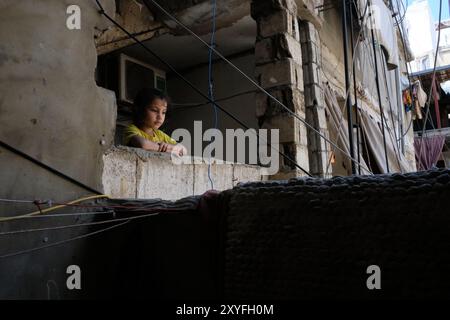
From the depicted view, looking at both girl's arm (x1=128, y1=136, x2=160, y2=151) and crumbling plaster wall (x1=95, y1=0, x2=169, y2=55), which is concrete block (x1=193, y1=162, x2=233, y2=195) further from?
crumbling plaster wall (x1=95, y1=0, x2=169, y2=55)

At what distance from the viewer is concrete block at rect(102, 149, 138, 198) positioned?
6.91ft

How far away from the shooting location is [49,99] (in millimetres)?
1511

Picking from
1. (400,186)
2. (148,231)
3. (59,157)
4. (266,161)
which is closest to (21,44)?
(59,157)

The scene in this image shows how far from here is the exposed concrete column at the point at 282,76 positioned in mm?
4086

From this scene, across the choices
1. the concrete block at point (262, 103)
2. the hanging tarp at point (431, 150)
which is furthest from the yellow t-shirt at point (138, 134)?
the hanging tarp at point (431, 150)

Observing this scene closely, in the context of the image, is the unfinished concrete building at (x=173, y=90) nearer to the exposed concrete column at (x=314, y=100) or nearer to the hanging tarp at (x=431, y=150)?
the exposed concrete column at (x=314, y=100)

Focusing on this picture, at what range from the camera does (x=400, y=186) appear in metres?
→ 1.05

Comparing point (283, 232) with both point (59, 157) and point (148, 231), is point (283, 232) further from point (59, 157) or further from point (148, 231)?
point (59, 157)

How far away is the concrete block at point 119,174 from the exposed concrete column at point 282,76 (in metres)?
2.12

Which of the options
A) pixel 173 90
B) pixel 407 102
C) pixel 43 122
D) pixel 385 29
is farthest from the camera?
pixel 407 102

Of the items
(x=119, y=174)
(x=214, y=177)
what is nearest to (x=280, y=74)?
(x=214, y=177)

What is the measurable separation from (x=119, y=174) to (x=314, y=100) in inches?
119

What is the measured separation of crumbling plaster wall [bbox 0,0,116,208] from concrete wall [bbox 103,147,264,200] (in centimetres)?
41
